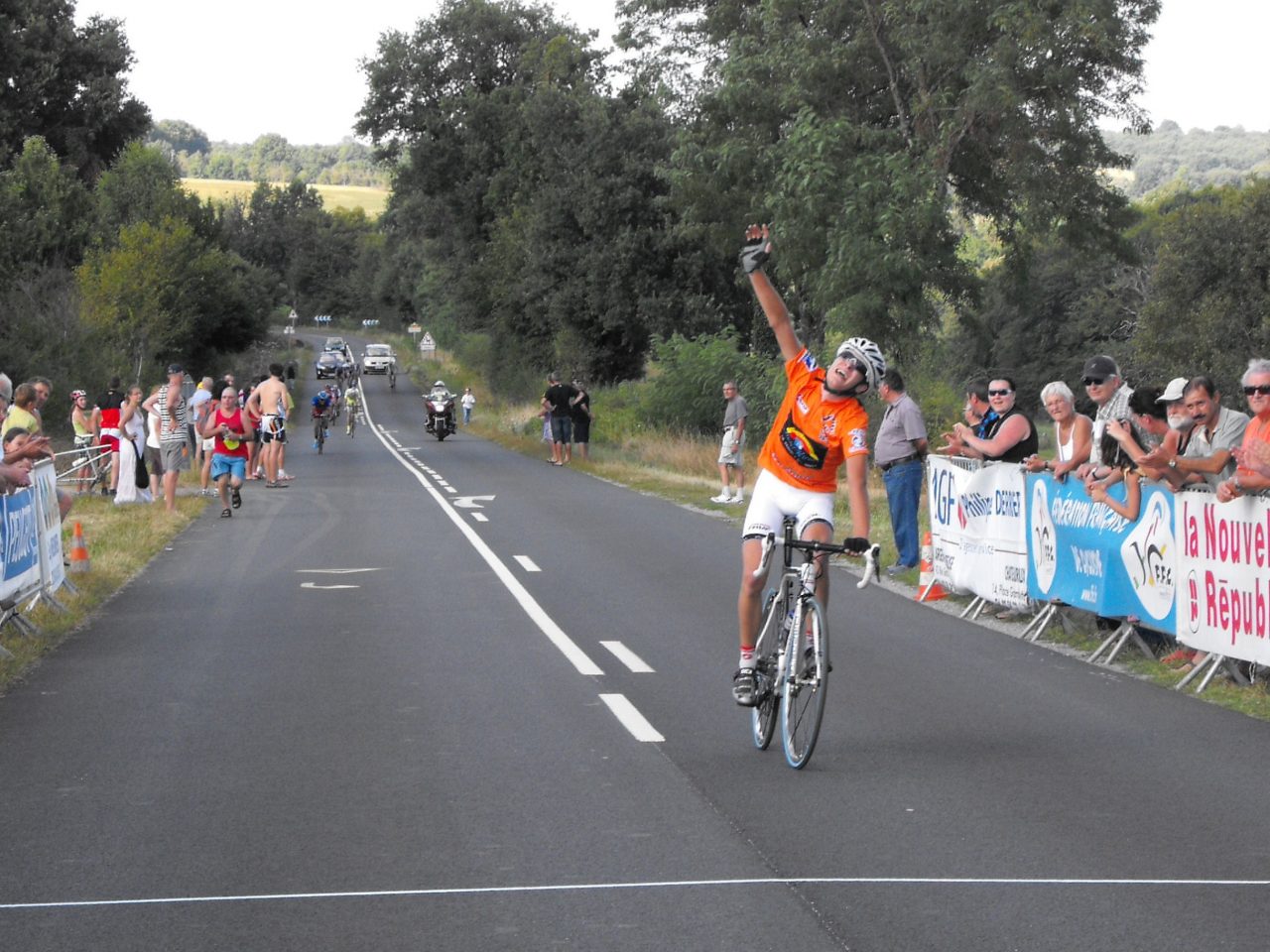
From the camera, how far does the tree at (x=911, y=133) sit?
32250 millimetres

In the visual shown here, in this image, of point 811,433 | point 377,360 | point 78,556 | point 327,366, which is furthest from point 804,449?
point 377,360

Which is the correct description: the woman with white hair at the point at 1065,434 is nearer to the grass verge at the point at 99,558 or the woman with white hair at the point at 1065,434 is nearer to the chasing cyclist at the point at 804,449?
the chasing cyclist at the point at 804,449

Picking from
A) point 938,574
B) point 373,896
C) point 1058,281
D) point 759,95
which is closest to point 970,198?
point 759,95

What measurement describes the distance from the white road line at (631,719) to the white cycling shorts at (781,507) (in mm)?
1134

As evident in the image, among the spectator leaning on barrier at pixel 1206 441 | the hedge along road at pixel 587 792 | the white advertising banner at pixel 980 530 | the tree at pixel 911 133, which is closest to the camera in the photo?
the hedge along road at pixel 587 792

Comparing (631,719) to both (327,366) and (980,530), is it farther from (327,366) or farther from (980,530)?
(327,366)

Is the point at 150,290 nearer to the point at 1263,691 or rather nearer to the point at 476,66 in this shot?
the point at 476,66

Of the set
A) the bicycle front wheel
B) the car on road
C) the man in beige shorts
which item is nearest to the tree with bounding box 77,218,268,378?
the car on road

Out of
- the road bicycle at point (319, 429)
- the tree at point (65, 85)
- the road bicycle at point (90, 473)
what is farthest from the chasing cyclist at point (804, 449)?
the tree at point (65, 85)

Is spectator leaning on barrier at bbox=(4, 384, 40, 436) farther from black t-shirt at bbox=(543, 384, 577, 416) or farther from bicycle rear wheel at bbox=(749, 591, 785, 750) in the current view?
black t-shirt at bbox=(543, 384, 577, 416)

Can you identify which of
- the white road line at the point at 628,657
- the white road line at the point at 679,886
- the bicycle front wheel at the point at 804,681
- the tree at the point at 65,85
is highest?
the tree at the point at 65,85

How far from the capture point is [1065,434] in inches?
492

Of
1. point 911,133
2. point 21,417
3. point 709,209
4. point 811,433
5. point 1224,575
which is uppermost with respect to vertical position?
point 911,133

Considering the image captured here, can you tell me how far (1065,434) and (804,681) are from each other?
5.75 m
